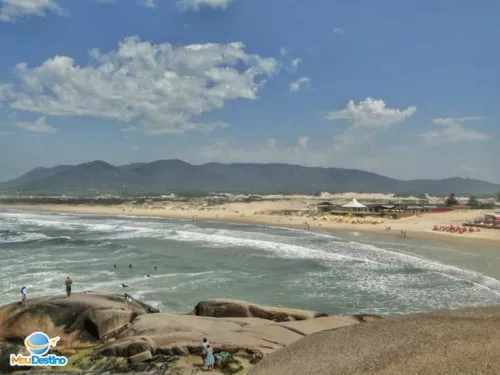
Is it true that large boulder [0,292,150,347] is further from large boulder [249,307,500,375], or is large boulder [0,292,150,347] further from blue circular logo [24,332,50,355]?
large boulder [249,307,500,375]

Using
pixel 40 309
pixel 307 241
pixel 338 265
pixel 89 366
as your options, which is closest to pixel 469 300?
pixel 338 265

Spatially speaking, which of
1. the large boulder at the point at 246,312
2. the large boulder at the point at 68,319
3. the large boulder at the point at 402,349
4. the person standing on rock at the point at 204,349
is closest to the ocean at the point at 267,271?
the large boulder at the point at 246,312

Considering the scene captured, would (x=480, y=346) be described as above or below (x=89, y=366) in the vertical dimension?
above

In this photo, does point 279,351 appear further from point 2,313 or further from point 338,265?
point 338,265

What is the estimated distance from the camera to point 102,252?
123ft

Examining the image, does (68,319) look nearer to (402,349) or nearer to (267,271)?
(402,349)

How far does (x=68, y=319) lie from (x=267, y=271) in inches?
652

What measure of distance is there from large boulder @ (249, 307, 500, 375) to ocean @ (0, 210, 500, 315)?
7.64 metres

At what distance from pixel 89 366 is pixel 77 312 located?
342 cm

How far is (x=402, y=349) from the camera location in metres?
10.4

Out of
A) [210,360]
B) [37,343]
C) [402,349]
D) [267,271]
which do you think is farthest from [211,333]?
[267,271]

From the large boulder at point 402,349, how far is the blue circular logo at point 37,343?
22.9 ft

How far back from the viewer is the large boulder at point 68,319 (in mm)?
14383

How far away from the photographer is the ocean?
22.2 meters
